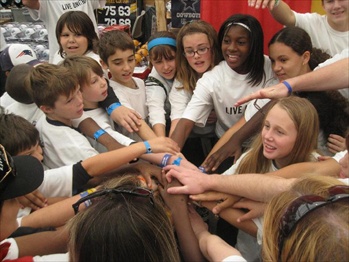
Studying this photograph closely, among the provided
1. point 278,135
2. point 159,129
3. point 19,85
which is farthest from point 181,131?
point 19,85

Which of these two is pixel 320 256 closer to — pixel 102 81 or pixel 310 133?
pixel 310 133

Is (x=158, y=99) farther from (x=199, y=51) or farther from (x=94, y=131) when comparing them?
(x=94, y=131)

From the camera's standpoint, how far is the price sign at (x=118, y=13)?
5180 millimetres

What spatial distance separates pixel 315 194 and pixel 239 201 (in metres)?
0.63

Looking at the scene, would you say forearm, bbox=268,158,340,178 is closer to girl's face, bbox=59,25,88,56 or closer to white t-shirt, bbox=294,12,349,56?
white t-shirt, bbox=294,12,349,56

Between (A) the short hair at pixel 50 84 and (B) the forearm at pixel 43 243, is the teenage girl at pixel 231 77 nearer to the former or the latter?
(A) the short hair at pixel 50 84

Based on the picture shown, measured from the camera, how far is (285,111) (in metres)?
1.51

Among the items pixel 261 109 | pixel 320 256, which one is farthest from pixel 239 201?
pixel 320 256

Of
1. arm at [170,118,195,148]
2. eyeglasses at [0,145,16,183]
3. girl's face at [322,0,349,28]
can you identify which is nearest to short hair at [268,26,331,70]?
girl's face at [322,0,349,28]

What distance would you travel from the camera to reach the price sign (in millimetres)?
5180

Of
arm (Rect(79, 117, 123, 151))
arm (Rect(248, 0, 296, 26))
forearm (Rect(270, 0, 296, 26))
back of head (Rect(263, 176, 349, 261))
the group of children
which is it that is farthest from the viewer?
forearm (Rect(270, 0, 296, 26))

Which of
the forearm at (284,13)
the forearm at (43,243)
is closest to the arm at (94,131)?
the forearm at (43,243)

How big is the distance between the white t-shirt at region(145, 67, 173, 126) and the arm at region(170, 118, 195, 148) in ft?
0.46

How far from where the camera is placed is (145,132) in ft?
6.51
